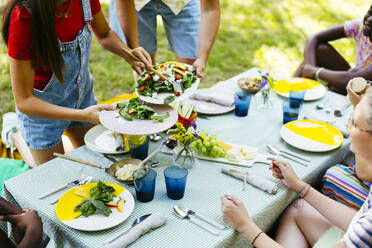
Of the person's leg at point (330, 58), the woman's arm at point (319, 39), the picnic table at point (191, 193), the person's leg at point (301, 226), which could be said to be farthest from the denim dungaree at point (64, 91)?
the person's leg at point (330, 58)

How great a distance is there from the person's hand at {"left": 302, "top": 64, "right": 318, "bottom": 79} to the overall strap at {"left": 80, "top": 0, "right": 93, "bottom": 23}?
1982mm

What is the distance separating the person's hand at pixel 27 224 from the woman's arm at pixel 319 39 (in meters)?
2.81

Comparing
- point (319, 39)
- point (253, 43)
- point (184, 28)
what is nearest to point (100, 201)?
point (184, 28)

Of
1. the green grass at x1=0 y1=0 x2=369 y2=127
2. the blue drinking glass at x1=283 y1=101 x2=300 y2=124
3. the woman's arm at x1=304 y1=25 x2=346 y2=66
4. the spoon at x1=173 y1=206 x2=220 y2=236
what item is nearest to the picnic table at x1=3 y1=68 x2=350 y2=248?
the spoon at x1=173 y1=206 x2=220 y2=236

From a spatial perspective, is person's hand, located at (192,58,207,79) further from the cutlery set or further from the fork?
the fork

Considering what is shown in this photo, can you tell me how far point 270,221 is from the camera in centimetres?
170

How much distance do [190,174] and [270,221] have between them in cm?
44

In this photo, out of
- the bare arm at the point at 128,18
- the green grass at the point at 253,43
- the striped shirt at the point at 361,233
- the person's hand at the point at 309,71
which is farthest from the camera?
the green grass at the point at 253,43

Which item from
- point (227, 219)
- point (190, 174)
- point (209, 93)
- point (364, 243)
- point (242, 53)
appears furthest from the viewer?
point (242, 53)

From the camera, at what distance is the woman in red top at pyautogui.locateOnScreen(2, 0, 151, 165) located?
1729 mm

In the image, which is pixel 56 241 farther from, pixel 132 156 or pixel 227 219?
pixel 227 219

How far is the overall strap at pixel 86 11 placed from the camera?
82.9 inches

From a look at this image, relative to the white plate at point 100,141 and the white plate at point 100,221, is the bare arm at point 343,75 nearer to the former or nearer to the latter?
the white plate at point 100,141

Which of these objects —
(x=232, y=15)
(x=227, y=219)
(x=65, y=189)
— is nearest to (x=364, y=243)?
(x=227, y=219)
